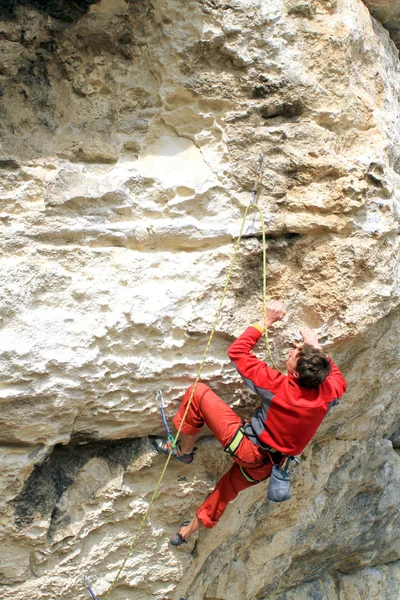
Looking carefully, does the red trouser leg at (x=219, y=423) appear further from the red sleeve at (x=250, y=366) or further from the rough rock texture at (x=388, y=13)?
the rough rock texture at (x=388, y=13)

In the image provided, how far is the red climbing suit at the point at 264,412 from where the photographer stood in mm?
2414

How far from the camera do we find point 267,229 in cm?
258

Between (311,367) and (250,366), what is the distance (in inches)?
10.5

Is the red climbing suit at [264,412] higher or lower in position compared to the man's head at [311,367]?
lower

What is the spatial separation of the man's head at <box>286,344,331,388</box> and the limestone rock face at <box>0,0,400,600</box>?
276 mm

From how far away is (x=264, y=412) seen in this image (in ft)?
8.30

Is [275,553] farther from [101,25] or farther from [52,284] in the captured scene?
[101,25]

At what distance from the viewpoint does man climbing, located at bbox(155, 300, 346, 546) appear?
2.41m

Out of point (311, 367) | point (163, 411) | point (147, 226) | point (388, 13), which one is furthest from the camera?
point (388, 13)

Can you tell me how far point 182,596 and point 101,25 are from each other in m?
3.05

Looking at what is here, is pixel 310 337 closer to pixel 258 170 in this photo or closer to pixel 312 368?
pixel 312 368

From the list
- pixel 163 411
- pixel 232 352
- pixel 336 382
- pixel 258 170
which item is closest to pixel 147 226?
pixel 258 170

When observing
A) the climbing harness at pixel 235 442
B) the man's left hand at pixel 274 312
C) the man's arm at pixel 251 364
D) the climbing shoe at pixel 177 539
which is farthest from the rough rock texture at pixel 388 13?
the climbing shoe at pixel 177 539

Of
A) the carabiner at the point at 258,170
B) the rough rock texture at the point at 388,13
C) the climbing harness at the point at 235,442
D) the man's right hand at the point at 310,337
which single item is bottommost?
the climbing harness at the point at 235,442
